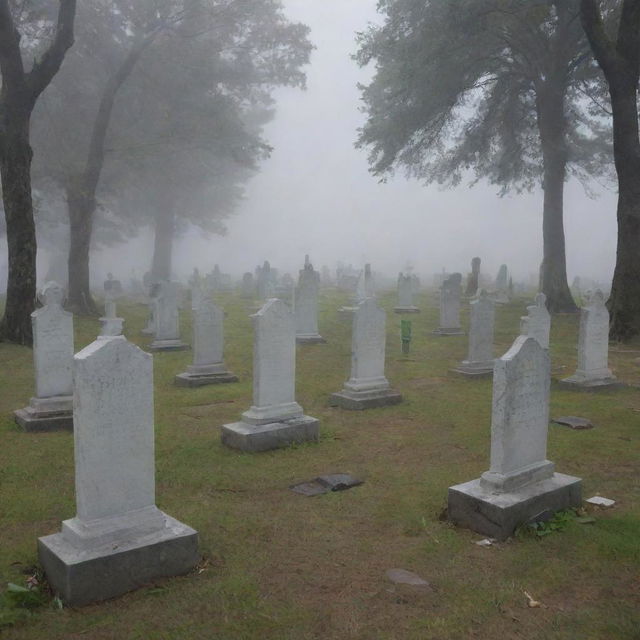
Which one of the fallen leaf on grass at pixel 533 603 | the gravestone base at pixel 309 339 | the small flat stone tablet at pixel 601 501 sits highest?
the gravestone base at pixel 309 339

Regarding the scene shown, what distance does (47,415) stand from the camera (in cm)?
779

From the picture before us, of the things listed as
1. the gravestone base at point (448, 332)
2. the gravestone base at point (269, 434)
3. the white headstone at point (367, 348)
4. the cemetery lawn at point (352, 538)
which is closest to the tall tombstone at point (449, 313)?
the gravestone base at point (448, 332)

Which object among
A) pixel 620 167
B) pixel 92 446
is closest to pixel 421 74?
pixel 620 167

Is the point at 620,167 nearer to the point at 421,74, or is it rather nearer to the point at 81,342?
the point at 421,74

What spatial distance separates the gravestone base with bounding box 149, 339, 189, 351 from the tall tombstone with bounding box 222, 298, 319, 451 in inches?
270

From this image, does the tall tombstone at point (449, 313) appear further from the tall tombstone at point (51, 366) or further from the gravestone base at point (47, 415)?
the gravestone base at point (47, 415)

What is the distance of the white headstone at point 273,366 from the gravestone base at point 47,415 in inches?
95.0

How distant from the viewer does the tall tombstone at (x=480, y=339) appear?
439 inches

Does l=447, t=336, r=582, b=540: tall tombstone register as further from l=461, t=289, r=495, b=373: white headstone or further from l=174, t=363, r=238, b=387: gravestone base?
l=174, t=363, r=238, b=387: gravestone base

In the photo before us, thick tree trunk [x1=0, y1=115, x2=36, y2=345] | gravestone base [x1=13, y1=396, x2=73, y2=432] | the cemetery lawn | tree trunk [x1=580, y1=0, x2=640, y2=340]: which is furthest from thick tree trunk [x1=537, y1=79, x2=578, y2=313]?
gravestone base [x1=13, y1=396, x2=73, y2=432]

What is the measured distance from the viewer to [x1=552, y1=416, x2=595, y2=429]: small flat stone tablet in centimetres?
776

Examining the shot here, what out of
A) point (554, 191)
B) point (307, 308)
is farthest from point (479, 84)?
point (307, 308)

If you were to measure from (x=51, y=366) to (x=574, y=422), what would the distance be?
6.80 m

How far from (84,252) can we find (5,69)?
8840 mm
